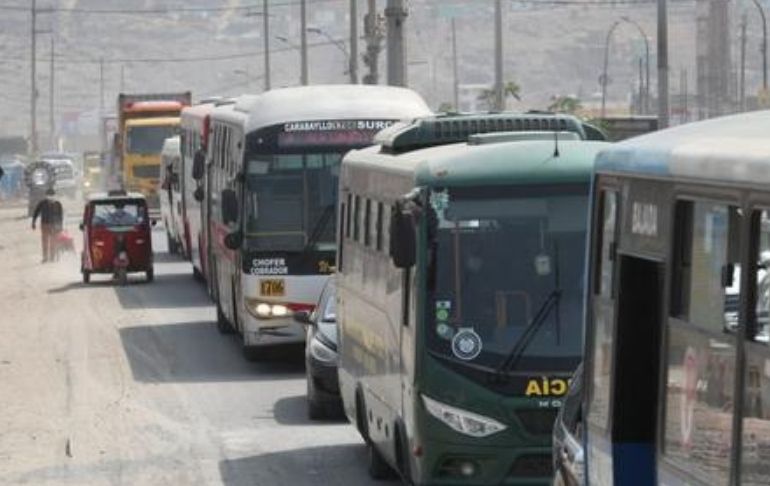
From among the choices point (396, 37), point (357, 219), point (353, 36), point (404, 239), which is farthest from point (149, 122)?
point (404, 239)

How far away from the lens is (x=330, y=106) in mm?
24516

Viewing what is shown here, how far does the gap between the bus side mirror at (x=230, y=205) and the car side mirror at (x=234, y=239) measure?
176 millimetres

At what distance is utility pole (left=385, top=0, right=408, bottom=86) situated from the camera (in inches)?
1444

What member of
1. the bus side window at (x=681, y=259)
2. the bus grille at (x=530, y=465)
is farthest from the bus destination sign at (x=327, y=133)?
the bus side window at (x=681, y=259)

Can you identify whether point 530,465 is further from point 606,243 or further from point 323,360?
point 323,360

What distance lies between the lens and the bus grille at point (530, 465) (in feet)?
41.0

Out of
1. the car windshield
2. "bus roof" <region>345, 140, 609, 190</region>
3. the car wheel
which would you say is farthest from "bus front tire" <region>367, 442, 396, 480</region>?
→ the car windshield

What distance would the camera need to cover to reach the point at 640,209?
322 inches

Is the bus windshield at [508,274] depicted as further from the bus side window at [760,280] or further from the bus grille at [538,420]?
the bus side window at [760,280]

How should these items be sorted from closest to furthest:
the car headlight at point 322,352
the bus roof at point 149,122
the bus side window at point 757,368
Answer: the bus side window at point 757,368
the car headlight at point 322,352
the bus roof at point 149,122

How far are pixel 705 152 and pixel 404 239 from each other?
5.70 m

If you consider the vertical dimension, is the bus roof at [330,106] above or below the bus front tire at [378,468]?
above

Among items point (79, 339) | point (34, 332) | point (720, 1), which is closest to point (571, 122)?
point (79, 339)

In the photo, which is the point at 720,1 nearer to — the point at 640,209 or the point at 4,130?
the point at 640,209
